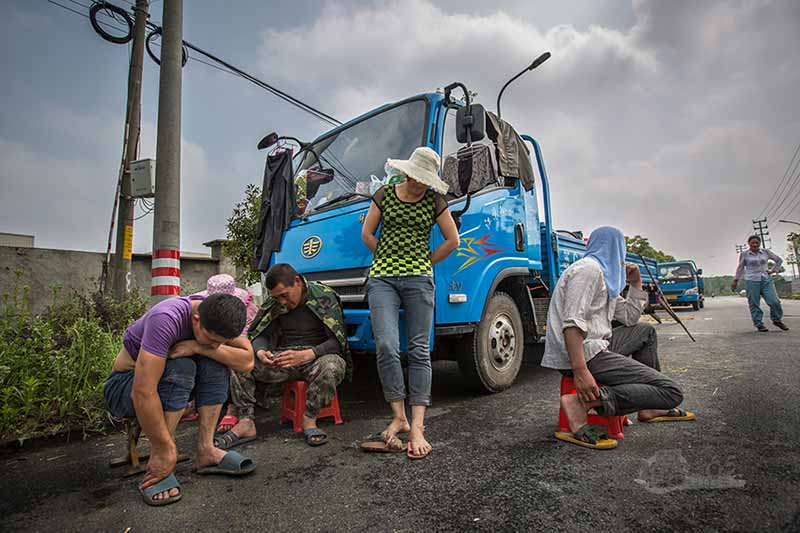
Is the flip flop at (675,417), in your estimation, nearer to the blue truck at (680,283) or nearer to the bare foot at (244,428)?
the bare foot at (244,428)

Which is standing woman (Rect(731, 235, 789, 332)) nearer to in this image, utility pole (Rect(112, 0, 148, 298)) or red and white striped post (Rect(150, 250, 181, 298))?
red and white striped post (Rect(150, 250, 181, 298))

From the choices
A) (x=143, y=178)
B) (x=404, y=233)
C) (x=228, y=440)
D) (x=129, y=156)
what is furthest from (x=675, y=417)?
(x=129, y=156)

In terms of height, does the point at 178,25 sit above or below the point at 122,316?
above

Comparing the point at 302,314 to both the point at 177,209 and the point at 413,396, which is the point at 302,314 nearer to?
the point at 413,396

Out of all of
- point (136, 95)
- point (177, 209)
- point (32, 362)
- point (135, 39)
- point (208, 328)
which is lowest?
point (32, 362)

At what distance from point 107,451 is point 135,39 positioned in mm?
6869

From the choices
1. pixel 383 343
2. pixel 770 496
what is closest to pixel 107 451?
pixel 383 343

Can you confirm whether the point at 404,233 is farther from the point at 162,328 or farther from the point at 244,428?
the point at 244,428

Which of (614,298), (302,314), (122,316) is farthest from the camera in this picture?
(122,316)

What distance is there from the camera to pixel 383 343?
2822 mm

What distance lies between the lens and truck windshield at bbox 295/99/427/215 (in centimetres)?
368

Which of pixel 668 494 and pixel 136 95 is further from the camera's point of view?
pixel 136 95

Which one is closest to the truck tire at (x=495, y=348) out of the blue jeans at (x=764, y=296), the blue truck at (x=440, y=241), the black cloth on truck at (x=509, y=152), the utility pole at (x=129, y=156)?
the blue truck at (x=440, y=241)

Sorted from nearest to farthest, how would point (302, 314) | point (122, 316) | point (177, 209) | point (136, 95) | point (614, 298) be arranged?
point (614, 298) < point (302, 314) < point (122, 316) < point (177, 209) < point (136, 95)
